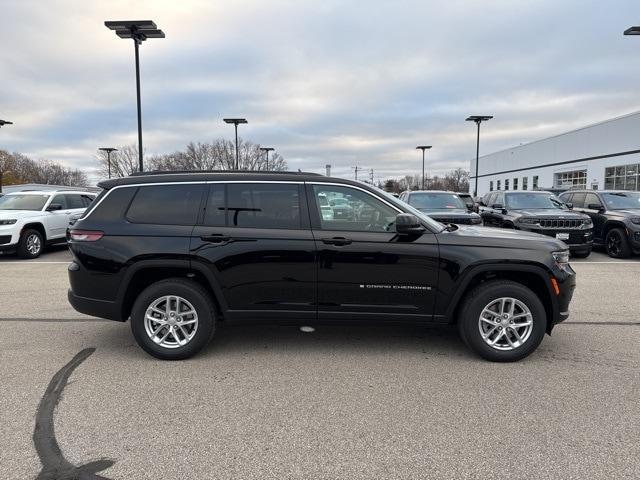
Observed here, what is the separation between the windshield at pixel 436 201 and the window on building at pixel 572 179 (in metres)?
36.7

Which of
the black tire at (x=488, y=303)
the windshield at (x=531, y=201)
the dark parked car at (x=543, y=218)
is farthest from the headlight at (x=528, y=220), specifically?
the black tire at (x=488, y=303)

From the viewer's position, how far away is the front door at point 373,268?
14.2 ft

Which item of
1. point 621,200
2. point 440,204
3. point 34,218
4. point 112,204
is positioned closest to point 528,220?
point 440,204

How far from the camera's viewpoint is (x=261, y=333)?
5289 mm

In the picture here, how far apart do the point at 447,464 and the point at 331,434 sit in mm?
771

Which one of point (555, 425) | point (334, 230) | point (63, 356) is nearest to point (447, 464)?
point (555, 425)

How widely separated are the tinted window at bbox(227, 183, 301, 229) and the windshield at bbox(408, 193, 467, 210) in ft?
26.7

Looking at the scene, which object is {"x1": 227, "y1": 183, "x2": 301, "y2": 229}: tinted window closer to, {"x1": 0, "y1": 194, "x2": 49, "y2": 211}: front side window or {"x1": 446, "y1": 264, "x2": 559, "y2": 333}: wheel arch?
{"x1": 446, "y1": 264, "x2": 559, "y2": 333}: wheel arch

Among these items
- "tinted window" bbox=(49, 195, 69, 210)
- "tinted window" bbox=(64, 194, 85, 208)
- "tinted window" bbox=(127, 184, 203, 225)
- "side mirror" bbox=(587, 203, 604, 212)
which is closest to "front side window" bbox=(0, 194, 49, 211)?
"tinted window" bbox=(49, 195, 69, 210)

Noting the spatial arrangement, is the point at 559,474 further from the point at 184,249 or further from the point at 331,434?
the point at 184,249

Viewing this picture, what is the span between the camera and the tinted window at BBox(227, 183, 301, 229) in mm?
4473

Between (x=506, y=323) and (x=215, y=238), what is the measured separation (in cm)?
287

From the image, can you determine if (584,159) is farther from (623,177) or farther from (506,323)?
(506,323)

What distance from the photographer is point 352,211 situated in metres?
4.50
